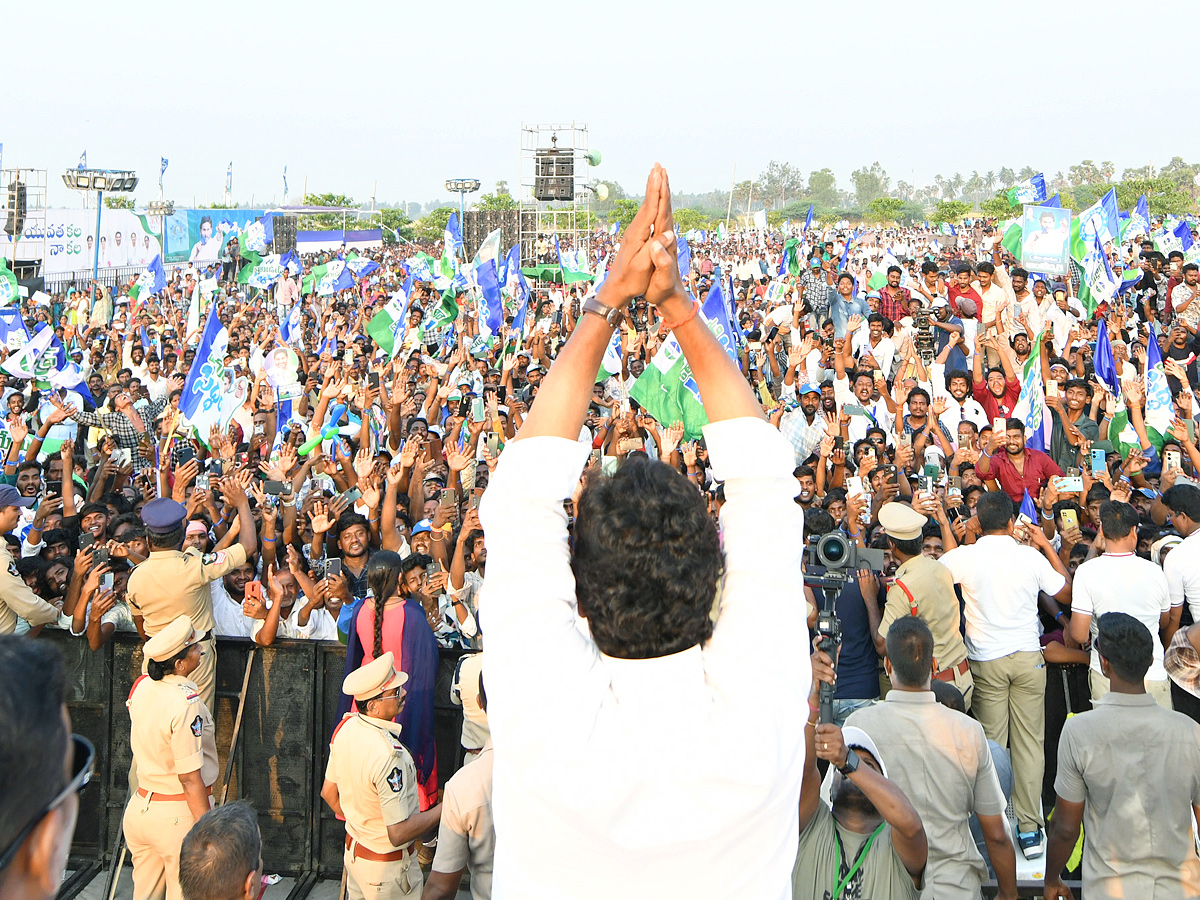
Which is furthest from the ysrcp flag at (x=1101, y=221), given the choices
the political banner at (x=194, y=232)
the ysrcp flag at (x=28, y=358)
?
the political banner at (x=194, y=232)

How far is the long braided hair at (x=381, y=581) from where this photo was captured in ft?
15.1

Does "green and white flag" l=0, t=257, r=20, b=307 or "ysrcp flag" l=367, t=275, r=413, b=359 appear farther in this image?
"green and white flag" l=0, t=257, r=20, b=307

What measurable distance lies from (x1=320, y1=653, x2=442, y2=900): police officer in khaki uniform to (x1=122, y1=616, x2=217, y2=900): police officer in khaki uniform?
0.59 metres

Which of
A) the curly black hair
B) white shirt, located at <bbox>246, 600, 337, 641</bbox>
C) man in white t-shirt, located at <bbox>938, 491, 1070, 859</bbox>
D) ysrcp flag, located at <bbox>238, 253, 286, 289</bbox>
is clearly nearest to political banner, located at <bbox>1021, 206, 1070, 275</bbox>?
man in white t-shirt, located at <bbox>938, 491, 1070, 859</bbox>

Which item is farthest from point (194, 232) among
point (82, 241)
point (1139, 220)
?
point (1139, 220)

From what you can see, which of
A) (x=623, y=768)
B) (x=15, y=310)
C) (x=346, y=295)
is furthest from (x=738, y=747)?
(x=346, y=295)

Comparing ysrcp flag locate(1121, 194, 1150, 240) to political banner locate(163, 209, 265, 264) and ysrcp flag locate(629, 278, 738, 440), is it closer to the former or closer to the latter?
ysrcp flag locate(629, 278, 738, 440)

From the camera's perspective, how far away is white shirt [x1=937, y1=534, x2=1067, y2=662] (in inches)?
196

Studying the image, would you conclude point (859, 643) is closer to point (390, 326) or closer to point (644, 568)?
point (644, 568)

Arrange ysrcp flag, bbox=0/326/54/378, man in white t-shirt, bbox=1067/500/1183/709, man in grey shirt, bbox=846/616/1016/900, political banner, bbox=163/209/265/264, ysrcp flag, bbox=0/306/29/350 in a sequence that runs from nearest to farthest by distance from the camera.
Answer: man in grey shirt, bbox=846/616/1016/900 < man in white t-shirt, bbox=1067/500/1183/709 < ysrcp flag, bbox=0/326/54/378 < ysrcp flag, bbox=0/306/29/350 < political banner, bbox=163/209/265/264

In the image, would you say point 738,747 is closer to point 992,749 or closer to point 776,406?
point 992,749

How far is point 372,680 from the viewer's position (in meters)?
3.84

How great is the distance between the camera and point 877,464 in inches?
286

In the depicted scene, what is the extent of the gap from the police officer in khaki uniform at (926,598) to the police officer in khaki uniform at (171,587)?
3.06 metres
